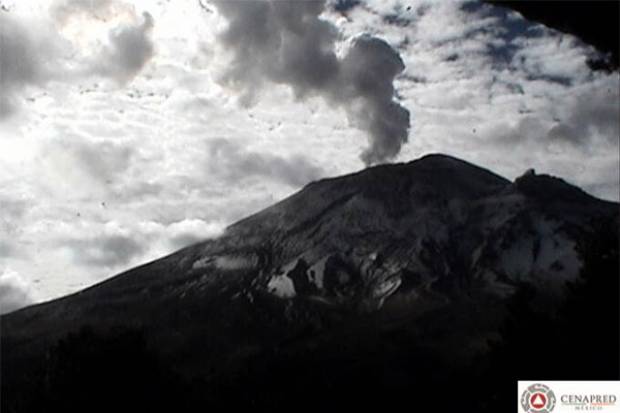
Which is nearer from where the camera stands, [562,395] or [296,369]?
[562,395]

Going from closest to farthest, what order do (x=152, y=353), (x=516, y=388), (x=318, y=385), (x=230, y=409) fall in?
(x=516, y=388), (x=152, y=353), (x=230, y=409), (x=318, y=385)

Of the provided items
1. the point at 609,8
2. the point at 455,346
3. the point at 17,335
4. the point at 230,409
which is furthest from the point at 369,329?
the point at 609,8

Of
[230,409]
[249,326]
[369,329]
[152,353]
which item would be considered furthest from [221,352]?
[152,353]

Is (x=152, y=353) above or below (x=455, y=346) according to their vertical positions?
below

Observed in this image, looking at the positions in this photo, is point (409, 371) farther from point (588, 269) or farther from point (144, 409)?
point (588, 269)

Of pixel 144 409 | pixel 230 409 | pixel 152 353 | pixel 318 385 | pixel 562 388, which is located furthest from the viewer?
pixel 318 385

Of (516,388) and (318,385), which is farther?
(318,385)

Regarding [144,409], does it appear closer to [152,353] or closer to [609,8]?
[152,353]

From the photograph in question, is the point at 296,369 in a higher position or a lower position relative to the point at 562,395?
higher

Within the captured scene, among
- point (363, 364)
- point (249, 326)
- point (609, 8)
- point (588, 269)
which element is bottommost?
point (609, 8)
